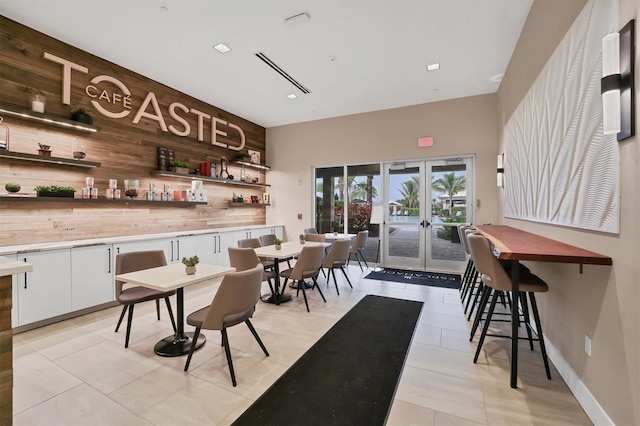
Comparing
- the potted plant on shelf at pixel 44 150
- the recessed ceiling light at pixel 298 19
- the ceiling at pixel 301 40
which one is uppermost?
the ceiling at pixel 301 40

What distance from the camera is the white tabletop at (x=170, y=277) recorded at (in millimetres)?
2377

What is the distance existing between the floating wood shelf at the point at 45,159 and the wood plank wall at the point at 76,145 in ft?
0.42

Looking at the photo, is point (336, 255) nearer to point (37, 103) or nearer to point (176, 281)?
point (176, 281)

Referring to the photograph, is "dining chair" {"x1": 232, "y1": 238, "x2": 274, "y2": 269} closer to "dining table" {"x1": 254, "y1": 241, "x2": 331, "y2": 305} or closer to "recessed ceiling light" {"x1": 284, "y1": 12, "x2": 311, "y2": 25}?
"dining table" {"x1": 254, "y1": 241, "x2": 331, "y2": 305}

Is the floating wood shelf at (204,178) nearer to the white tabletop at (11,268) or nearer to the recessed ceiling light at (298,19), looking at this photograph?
the recessed ceiling light at (298,19)

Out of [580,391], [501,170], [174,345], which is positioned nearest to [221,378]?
[174,345]

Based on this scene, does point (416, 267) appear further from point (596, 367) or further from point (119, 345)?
point (119, 345)

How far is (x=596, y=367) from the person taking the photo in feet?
6.21

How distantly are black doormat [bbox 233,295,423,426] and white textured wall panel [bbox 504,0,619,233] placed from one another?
1.86 m

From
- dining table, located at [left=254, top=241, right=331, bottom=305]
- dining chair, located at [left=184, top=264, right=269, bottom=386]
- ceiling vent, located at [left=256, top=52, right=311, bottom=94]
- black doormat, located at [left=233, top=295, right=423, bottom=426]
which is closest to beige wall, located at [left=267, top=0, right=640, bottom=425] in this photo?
black doormat, located at [left=233, top=295, right=423, bottom=426]

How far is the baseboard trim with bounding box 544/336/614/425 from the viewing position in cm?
180

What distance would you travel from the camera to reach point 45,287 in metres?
3.31

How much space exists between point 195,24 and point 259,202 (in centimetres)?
454

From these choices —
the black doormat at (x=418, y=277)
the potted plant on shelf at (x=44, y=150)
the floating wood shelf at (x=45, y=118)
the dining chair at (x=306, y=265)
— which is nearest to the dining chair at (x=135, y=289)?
the dining chair at (x=306, y=265)
